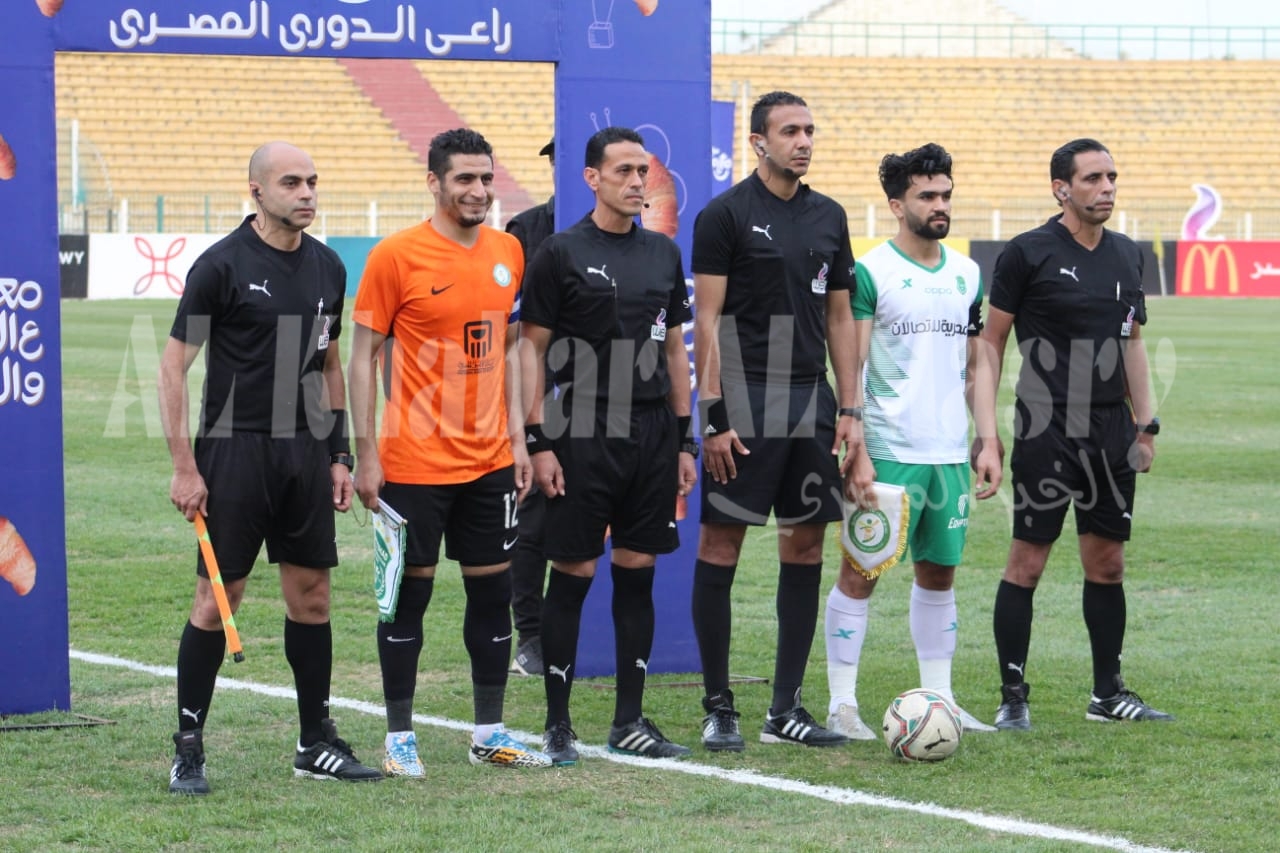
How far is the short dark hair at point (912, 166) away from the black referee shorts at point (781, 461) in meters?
0.79

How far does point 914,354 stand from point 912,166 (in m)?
0.67

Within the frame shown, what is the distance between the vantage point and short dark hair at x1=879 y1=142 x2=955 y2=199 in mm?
6066

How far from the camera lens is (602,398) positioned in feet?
18.9

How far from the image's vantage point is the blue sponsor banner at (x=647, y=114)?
6.93 metres

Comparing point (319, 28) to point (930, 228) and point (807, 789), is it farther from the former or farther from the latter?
point (807, 789)

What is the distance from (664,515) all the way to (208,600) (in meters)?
1.55

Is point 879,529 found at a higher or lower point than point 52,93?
lower

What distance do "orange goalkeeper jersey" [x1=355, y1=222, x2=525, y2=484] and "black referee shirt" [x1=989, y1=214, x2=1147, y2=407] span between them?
1.91m

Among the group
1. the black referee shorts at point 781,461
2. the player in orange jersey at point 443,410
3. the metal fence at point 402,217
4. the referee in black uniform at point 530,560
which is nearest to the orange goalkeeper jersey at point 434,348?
the player in orange jersey at point 443,410

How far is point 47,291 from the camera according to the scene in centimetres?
621

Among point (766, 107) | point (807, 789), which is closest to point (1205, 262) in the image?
point (766, 107)

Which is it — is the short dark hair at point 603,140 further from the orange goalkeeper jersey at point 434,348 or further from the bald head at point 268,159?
the bald head at point 268,159

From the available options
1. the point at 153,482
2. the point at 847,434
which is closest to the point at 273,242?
the point at 847,434

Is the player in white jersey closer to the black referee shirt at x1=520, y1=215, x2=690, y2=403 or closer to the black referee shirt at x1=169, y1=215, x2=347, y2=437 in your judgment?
the black referee shirt at x1=520, y1=215, x2=690, y2=403
